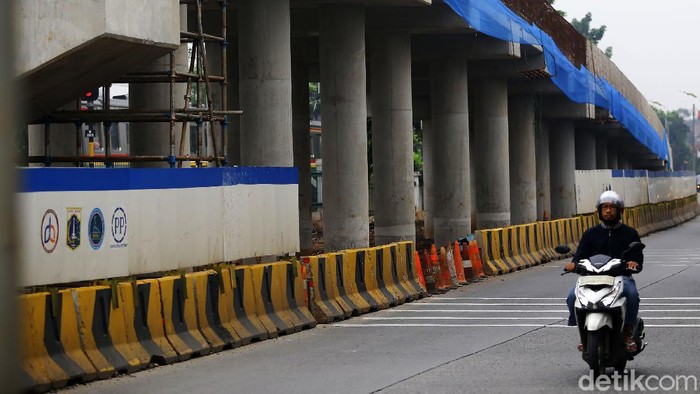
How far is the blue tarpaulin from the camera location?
1361 inches

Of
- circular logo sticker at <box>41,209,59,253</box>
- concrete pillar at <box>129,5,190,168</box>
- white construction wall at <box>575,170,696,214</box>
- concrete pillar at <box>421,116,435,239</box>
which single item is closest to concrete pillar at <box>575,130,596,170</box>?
white construction wall at <box>575,170,696,214</box>

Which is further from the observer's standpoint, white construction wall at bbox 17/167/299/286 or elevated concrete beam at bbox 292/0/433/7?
elevated concrete beam at bbox 292/0/433/7

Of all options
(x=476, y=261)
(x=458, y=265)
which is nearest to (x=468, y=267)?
(x=476, y=261)

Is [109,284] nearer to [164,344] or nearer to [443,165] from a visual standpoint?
[164,344]

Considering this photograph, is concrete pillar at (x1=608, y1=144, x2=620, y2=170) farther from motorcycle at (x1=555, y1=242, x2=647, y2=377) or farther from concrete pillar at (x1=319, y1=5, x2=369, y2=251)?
motorcycle at (x1=555, y1=242, x2=647, y2=377)

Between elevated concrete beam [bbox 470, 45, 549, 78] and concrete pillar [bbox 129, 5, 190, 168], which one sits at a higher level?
elevated concrete beam [bbox 470, 45, 549, 78]

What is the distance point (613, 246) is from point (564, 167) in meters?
51.3

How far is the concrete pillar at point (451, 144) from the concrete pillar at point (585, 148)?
31.4 m

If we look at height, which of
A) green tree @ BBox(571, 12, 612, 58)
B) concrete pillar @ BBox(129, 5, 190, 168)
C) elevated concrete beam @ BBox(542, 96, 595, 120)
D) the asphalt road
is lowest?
the asphalt road

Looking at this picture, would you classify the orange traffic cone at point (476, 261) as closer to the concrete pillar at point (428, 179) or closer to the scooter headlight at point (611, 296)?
the scooter headlight at point (611, 296)

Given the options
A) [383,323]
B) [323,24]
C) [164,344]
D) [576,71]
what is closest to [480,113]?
[576,71]

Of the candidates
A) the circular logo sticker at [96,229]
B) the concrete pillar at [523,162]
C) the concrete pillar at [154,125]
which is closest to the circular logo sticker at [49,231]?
the circular logo sticker at [96,229]

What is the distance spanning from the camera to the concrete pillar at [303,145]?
40.3m

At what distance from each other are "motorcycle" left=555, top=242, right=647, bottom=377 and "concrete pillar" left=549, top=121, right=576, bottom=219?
167ft
